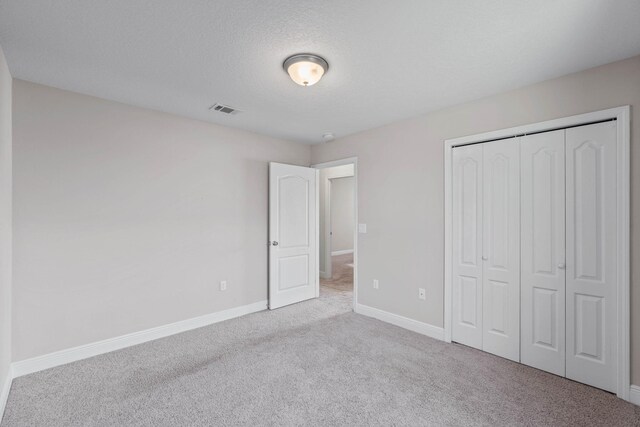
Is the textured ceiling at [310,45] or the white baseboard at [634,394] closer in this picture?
the textured ceiling at [310,45]

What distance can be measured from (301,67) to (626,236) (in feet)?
8.66

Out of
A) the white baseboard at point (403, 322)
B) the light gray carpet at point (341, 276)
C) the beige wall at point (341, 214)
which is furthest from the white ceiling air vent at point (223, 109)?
the beige wall at point (341, 214)

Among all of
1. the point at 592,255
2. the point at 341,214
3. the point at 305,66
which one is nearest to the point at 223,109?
the point at 305,66

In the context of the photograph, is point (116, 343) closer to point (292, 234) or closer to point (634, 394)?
point (292, 234)

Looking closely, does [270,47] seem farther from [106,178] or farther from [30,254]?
[30,254]

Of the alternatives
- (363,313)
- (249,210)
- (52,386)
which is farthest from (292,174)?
(52,386)

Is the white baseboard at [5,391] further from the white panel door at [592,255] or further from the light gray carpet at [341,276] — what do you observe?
the white panel door at [592,255]

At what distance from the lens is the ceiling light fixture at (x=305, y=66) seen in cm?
205

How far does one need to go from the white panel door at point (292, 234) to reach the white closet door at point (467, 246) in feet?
7.08

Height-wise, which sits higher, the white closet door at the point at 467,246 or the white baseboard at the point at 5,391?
the white closet door at the point at 467,246

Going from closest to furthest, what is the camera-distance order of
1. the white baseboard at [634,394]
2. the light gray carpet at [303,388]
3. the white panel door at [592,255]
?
the light gray carpet at [303,388], the white baseboard at [634,394], the white panel door at [592,255]

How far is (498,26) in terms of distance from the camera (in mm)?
1731

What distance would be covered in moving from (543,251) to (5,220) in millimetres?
4253

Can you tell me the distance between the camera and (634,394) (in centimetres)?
203
